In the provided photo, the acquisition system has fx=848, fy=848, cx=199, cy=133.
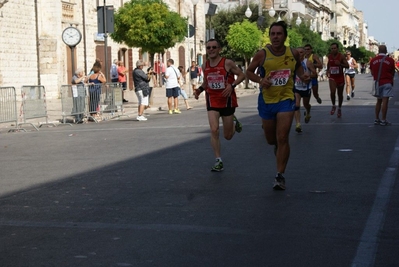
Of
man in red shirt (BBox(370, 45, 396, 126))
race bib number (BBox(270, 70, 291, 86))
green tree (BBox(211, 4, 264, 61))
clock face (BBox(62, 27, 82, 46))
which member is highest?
green tree (BBox(211, 4, 264, 61))

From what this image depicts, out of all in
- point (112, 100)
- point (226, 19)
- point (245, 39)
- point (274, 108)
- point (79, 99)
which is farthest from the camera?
point (226, 19)

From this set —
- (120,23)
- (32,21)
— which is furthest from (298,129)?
(32,21)

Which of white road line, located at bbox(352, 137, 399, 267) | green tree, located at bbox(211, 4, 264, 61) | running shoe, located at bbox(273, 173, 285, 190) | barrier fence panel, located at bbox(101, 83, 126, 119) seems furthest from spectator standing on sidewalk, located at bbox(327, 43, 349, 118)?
green tree, located at bbox(211, 4, 264, 61)

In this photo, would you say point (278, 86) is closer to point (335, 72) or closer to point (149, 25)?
point (335, 72)

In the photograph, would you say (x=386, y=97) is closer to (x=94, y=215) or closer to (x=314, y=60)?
(x=314, y=60)

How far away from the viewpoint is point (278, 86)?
29.3 feet

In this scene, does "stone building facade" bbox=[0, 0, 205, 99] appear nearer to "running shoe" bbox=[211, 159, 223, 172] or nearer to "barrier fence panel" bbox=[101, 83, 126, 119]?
"barrier fence panel" bbox=[101, 83, 126, 119]

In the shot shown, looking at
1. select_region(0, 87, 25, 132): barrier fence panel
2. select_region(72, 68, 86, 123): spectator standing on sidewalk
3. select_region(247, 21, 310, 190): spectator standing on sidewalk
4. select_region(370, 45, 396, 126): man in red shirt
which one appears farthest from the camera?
select_region(72, 68, 86, 123): spectator standing on sidewalk

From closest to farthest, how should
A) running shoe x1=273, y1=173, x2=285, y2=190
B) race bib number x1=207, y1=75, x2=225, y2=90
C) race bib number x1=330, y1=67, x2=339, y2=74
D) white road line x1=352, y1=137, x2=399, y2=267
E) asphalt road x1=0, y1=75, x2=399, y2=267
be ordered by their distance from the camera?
white road line x1=352, y1=137, x2=399, y2=267 → asphalt road x1=0, y1=75, x2=399, y2=267 → running shoe x1=273, y1=173, x2=285, y2=190 → race bib number x1=207, y1=75, x2=225, y2=90 → race bib number x1=330, y1=67, x2=339, y2=74

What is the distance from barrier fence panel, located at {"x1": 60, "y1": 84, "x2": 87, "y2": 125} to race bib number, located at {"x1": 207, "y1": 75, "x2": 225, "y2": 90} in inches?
459

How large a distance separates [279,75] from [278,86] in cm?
12

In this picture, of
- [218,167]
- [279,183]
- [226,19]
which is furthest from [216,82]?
[226,19]

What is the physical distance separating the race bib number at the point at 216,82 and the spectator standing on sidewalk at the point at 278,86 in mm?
1795

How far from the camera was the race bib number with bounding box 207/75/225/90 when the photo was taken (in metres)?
10.8
